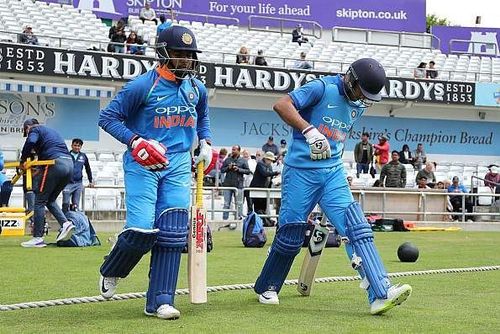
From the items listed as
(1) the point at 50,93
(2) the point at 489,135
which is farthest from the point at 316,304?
(2) the point at 489,135

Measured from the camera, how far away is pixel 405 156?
3042 centimetres

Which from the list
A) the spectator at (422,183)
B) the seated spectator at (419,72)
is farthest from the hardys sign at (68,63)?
the seated spectator at (419,72)

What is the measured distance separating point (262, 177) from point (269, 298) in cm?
1339

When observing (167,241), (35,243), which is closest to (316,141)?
(167,241)

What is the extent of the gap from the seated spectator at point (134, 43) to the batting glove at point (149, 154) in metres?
20.4

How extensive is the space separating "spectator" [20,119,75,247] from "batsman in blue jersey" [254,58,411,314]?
684 centimetres

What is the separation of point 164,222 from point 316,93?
162 cm

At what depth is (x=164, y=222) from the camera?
6.55 meters

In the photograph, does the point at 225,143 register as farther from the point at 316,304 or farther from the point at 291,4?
the point at 316,304

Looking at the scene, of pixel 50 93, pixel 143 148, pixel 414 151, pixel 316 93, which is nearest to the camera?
pixel 143 148

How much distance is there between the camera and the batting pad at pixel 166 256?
6551 mm

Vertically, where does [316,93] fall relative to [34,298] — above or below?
above

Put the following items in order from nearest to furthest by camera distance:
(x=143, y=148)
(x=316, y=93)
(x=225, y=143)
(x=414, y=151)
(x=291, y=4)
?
(x=143, y=148) → (x=316, y=93) → (x=225, y=143) → (x=414, y=151) → (x=291, y=4)

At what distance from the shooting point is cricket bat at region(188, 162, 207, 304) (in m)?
6.74
